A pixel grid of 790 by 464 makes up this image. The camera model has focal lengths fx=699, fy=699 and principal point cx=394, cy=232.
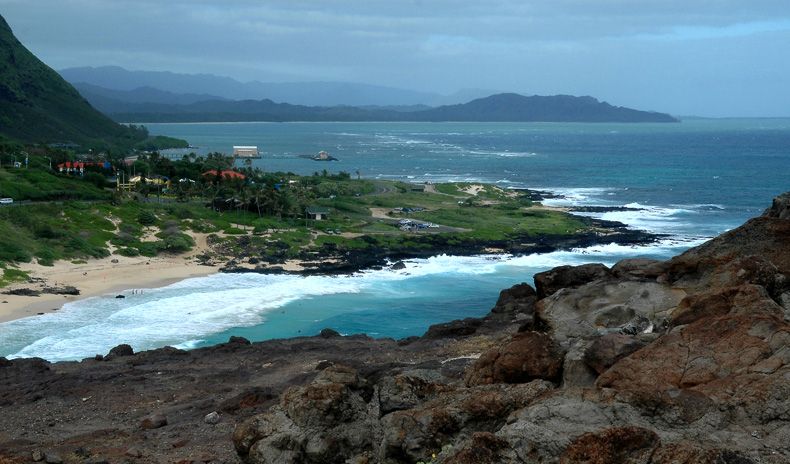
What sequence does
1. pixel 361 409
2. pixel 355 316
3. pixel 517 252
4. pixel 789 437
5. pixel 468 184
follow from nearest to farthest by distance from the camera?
pixel 789 437, pixel 361 409, pixel 355 316, pixel 517 252, pixel 468 184

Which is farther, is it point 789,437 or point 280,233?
point 280,233

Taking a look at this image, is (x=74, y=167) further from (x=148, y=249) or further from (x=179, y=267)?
(x=179, y=267)

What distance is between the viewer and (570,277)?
23188 millimetres

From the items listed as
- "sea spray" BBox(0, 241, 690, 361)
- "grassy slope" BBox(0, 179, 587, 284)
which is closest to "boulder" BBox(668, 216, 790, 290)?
"sea spray" BBox(0, 241, 690, 361)

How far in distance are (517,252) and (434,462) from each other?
185ft

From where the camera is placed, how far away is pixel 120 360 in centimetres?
2922

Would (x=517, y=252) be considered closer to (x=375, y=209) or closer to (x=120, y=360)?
(x=375, y=209)

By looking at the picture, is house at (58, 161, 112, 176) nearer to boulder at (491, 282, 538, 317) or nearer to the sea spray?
the sea spray

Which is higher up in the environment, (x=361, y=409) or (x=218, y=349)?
(x=361, y=409)

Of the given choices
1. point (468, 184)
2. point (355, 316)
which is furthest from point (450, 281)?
point (468, 184)

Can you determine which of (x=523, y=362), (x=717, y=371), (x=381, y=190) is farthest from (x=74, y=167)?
(x=717, y=371)

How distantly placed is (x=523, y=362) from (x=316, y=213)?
62.7 m

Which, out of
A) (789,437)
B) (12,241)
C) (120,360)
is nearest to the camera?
(789,437)

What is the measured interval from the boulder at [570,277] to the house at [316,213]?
5427 centimetres
